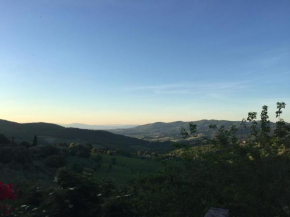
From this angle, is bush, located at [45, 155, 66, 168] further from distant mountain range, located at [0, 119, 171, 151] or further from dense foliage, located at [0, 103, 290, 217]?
distant mountain range, located at [0, 119, 171, 151]

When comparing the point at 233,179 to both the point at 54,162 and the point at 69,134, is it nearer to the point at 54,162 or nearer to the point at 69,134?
the point at 54,162

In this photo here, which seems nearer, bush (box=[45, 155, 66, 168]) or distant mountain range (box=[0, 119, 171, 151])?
bush (box=[45, 155, 66, 168])

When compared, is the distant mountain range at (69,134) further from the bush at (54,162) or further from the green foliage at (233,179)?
the green foliage at (233,179)

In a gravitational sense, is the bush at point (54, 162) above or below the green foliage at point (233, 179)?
below

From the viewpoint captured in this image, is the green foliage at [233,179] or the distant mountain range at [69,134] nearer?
the green foliage at [233,179]

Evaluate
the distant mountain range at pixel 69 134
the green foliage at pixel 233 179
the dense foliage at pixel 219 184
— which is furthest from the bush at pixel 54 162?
the distant mountain range at pixel 69 134

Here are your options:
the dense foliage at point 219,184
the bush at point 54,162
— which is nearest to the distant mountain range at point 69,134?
the bush at point 54,162

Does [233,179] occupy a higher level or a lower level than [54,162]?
higher

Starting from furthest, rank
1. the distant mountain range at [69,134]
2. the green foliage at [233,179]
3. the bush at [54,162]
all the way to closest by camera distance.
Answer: the distant mountain range at [69,134] → the bush at [54,162] → the green foliage at [233,179]

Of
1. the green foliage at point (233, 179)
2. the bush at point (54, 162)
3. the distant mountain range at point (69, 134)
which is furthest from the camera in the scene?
the distant mountain range at point (69, 134)

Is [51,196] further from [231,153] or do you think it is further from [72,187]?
[231,153]

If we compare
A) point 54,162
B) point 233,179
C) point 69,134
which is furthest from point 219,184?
point 69,134

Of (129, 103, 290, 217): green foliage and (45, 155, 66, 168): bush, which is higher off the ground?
(129, 103, 290, 217): green foliage

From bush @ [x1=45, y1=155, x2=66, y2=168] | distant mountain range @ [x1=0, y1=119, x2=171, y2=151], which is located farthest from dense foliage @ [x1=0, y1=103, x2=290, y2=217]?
distant mountain range @ [x1=0, y1=119, x2=171, y2=151]
